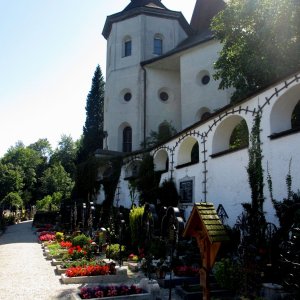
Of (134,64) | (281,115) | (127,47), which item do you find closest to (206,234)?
(281,115)

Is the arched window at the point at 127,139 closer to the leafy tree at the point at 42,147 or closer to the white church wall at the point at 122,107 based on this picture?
the white church wall at the point at 122,107

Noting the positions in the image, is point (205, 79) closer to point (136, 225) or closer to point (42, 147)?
point (136, 225)

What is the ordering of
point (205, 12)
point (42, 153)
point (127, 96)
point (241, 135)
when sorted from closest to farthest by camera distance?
point (241, 135) → point (127, 96) → point (205, 12) → point (42, 153)

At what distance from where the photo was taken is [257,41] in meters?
17.1

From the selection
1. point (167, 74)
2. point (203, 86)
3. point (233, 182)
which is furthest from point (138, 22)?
point (233, 182)

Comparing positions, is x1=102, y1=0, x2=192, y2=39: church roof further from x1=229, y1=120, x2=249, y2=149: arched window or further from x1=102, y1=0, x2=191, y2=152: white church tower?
x1=229, y1=120, x2=249, y2=149: arched window

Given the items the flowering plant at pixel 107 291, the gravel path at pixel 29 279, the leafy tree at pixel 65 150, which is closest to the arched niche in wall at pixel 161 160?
the gravel path at pixel 29 279

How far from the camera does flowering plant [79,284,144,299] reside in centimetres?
814

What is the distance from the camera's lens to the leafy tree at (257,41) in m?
15.9

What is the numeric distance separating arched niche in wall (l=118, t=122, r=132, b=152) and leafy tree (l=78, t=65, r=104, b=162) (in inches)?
282

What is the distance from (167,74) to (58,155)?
47.2 metres

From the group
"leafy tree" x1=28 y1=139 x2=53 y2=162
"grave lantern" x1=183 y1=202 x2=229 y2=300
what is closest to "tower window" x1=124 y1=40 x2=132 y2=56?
"grave lantern" x1=183 y1=202 x2=229 y2=300

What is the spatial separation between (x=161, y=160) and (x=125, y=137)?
9.75 metres

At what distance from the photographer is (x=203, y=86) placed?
26719 millimetres
